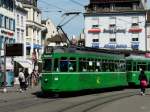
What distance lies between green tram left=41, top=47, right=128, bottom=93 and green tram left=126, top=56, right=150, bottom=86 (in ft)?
21.6

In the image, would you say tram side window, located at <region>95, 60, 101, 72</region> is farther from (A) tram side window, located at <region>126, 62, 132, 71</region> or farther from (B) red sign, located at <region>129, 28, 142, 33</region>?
(B) red sign, located at <region>129, 28, 142, 33</region>

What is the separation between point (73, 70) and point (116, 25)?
69.5 m

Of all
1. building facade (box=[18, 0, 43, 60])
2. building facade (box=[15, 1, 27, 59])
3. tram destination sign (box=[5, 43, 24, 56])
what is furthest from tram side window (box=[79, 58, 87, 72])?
building facade (box=[18, 0, 43, 60])

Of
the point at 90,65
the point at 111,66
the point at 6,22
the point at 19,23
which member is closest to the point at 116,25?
the point at 19,23

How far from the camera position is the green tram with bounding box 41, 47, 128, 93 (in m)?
31.3

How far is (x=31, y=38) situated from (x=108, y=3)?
84.9 feet

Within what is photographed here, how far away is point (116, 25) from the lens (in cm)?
10100

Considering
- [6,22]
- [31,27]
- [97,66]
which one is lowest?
[97,66]

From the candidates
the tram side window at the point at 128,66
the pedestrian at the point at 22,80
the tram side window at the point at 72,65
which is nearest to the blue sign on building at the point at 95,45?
the tram side window at the point at 128,66

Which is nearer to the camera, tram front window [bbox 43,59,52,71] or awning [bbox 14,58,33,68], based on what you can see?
tram front window [bbox 43,59,52,71]

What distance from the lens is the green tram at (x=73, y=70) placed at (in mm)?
31344

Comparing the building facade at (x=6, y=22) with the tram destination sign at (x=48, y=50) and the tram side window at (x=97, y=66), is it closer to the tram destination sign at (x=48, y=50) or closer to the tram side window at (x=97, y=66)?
the tram side window at (x=97, y=66)

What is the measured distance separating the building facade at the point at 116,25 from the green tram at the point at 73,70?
61639 mm

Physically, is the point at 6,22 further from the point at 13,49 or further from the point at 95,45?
the point at 95,45
